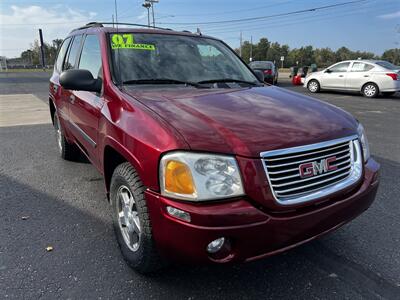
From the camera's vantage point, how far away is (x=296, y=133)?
215 centimetres

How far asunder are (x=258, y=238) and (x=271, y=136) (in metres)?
Answer: 0.60

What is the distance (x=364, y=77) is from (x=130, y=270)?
14.8 m

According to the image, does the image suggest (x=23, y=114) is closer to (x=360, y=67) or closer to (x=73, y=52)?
(x=73, y=52)

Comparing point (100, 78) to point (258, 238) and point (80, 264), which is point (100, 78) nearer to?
point (80, 264)

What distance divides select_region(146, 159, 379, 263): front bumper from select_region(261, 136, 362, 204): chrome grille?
116mm

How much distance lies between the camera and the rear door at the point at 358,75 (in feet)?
47.9

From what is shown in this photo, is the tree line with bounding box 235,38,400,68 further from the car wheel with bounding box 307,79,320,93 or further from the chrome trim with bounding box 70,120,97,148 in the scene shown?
the chrome trim with bounding box 70,120,97,148

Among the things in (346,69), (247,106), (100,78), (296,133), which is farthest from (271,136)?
(346,69)

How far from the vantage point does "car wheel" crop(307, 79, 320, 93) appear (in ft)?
54.5

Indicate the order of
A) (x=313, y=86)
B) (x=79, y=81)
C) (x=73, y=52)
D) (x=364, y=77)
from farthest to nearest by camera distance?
(x=313, y=86) < (x=364, y=77) < (x=73, y=52) < (x=79, y=81)

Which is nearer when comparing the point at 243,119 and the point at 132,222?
the point at 243,119

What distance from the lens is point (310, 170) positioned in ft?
6.87

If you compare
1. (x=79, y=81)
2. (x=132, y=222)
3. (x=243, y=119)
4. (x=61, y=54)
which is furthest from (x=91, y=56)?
(x=243, y=119)

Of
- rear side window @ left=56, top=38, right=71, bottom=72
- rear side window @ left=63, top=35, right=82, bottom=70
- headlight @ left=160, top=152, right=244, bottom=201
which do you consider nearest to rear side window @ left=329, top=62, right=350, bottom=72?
rear side window @ left=56, top=38, right=71, bottom=72
